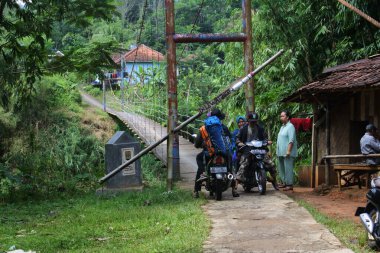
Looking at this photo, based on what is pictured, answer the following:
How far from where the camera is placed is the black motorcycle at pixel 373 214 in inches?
211

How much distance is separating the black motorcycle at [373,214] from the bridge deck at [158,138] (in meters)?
5.59

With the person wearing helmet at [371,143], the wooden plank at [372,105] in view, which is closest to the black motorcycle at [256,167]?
the person wearing helmet at [371,143]

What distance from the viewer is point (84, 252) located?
5.82 m

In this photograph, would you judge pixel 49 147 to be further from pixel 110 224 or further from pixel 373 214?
pixel 373 214

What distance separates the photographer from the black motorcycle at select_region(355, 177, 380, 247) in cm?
536

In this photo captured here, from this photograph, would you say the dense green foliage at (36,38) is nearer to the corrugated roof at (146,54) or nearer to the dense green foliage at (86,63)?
the dense green foliage at (86,63)

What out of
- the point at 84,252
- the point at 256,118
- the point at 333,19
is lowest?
the point at 84,252

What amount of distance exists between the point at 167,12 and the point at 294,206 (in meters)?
4.63

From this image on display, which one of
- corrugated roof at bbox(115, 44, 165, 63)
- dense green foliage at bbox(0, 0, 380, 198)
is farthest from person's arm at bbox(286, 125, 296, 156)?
corrugated roof at bbox(115, 44, 165, 63)

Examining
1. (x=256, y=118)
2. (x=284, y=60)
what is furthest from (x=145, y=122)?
(x=256, y=118)

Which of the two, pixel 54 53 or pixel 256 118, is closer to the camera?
pixel 256 118

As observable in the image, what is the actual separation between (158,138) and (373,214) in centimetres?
1198

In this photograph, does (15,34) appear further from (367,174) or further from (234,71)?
(234,71)

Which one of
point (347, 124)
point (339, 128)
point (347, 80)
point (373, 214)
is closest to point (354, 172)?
point (347, 124)
